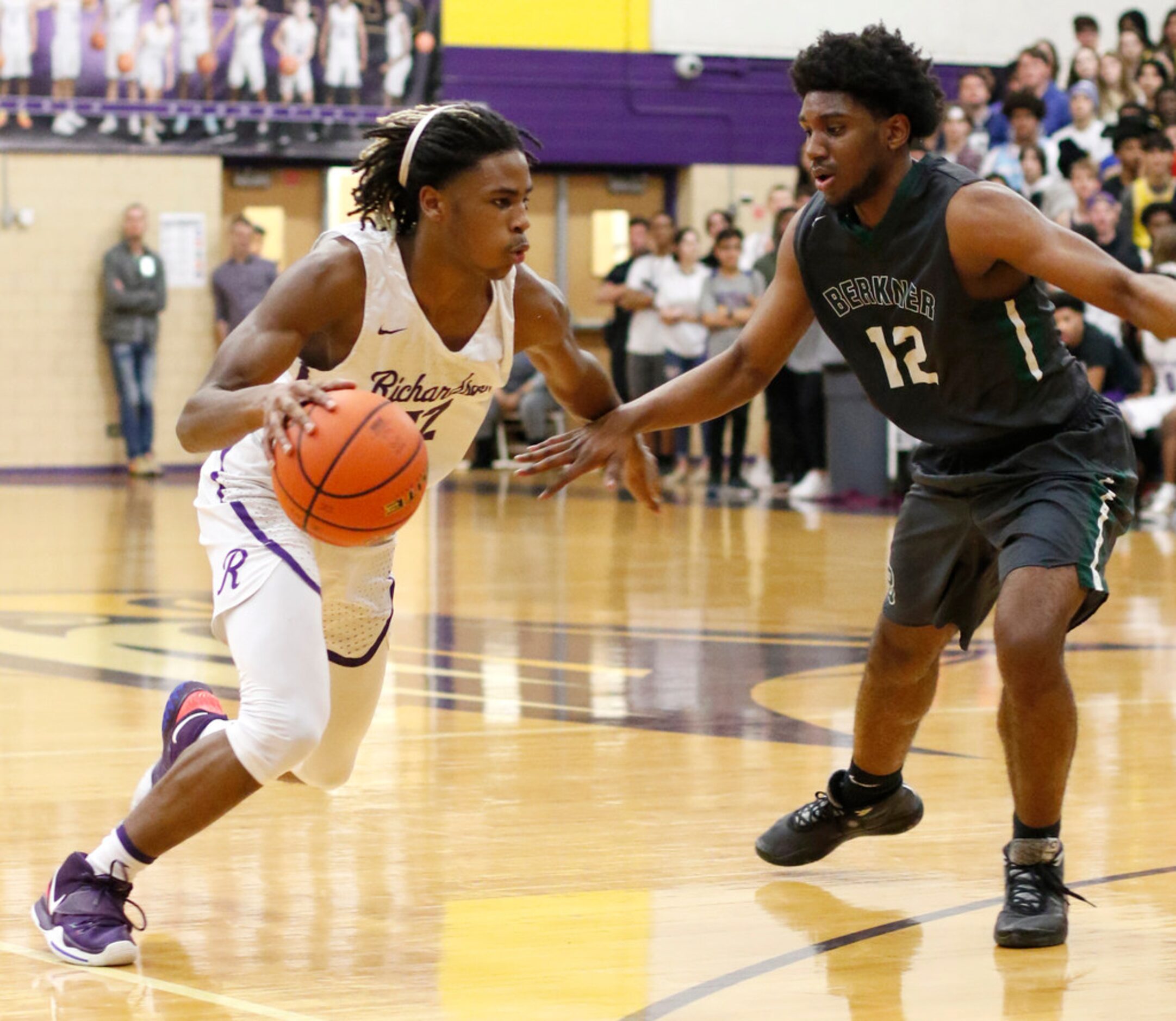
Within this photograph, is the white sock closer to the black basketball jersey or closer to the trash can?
the black basketball jersey

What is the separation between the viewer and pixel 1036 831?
12.4ft

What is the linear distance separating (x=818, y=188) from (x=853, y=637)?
3.73m

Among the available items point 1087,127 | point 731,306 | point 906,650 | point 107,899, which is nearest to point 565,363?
point 906,650

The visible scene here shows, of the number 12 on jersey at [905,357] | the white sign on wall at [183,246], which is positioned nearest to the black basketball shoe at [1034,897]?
the number 12 on jersey at [905,357]

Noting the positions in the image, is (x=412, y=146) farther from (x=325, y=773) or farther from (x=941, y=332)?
(x=325, y=773)

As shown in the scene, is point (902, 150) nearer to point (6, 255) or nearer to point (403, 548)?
point (403, 548)

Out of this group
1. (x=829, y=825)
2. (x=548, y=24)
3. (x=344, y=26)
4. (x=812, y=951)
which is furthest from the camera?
(x=548, y=24)

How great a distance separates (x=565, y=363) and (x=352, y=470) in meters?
0.91

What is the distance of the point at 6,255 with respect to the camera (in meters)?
17.7

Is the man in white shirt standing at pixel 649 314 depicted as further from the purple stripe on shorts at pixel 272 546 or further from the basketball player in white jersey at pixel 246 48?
the purple stripe on shorts at pixel 272 546

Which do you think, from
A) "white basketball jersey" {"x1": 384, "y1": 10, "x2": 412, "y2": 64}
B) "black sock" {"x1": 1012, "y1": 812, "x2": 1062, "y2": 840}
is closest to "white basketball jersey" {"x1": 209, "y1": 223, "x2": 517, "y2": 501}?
"black sock" {"x1": 1012, "y1": 812, "x2": 1062, "y2": 840}

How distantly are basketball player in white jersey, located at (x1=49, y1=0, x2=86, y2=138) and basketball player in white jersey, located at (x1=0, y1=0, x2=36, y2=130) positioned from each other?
18cm

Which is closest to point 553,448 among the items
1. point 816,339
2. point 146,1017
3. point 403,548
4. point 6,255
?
point 146,1017

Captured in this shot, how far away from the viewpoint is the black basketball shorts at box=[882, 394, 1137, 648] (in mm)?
3779
